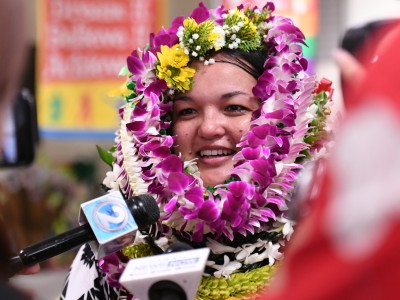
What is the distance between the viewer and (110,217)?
161 cm

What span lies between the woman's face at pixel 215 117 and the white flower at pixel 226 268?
9.2 inches

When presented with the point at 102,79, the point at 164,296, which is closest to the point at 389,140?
the point at 164,296

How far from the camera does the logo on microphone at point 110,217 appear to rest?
1614mm

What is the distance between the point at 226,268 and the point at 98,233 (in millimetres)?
663

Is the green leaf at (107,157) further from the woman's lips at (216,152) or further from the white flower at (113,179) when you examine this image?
the woman's lips at (216,152)

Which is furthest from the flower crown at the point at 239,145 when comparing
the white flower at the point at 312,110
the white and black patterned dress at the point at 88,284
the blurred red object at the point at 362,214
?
the blurred red object at the point at 362,214

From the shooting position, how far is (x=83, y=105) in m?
5.88

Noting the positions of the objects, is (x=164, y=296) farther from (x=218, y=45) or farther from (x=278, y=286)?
(x=218, y=45)

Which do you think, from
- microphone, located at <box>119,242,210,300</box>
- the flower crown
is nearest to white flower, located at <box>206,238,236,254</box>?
the flower crown

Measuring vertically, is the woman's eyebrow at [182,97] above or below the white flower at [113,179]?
above

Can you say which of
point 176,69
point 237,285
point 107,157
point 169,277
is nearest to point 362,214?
point 169,277

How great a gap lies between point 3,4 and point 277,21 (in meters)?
1.69

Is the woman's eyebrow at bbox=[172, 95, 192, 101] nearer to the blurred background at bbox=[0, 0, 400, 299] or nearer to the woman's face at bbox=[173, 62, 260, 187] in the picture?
the woman's face at bbox=[173, 62, 260, 187]

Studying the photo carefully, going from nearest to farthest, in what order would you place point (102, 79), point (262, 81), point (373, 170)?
point (373, 170), point (262, 81), point (102, 79)
